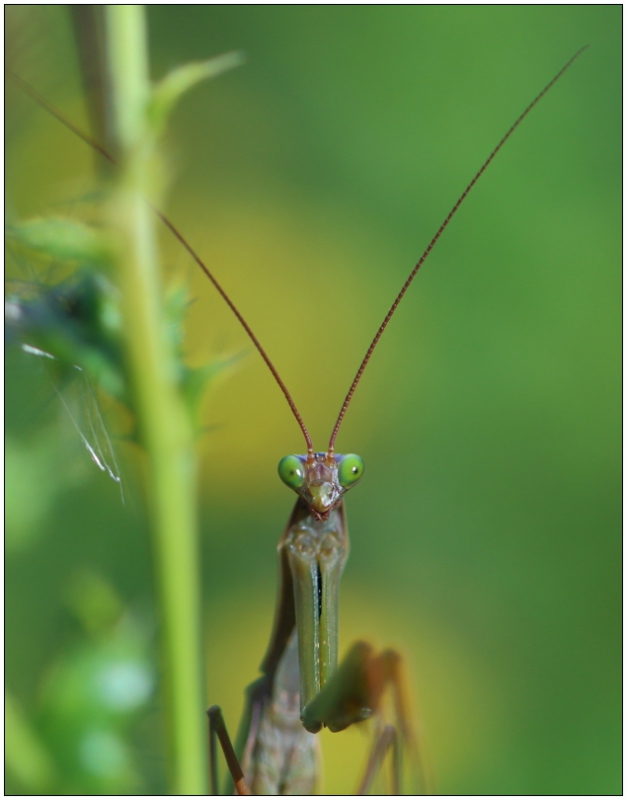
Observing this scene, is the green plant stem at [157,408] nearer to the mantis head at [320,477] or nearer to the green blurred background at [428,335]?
the mantis head at [320,477]

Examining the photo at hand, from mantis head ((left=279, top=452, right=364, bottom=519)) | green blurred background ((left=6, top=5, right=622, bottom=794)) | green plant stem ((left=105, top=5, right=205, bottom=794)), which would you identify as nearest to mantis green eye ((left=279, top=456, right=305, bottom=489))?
mantis head ((left=279, top=452, right=364, bottom=519))

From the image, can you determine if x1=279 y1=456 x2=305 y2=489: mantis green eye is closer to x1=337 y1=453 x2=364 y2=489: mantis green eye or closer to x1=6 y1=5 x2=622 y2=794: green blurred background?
x1=337 y1=453 x2=364 y2=489: mantis green eye

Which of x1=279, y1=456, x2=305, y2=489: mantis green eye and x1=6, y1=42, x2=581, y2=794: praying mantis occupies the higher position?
x1=279, y1=456, x2=305, y2=489: mantis green eye

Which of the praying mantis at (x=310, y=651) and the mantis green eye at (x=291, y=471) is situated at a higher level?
the mantis green eye at (x=291, y=471)

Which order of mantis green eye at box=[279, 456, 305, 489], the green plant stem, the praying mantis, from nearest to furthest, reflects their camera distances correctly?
the green plant stem < the praying mantis < mantis green eye at box=[279, 456, 305, 489]

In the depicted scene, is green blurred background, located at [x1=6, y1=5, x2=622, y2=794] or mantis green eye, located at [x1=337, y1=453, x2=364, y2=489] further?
green blurred background, located at [x1=6, y1=5, x2=622, y2=794]

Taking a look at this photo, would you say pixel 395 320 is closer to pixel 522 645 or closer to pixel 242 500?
pixel 242 500

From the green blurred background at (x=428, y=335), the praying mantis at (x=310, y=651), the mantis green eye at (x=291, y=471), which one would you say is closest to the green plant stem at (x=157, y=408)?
the praying mantis at (x=310, y=651)

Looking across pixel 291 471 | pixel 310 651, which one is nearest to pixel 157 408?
pixel 291 471
